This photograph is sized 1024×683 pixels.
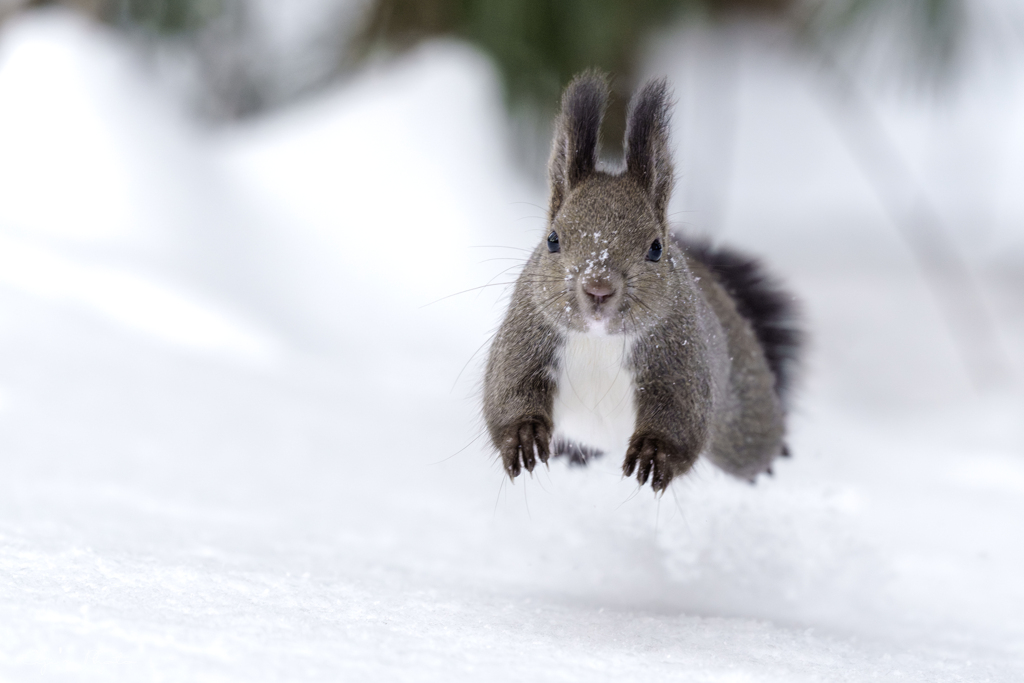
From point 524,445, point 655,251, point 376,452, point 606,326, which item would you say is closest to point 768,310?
Result: point 655,251

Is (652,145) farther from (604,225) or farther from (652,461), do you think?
(652,461)

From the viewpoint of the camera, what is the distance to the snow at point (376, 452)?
157 cm

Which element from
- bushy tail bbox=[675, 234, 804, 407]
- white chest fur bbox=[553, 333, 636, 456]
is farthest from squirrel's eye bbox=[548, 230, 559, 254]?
bushy tail bbox=[675, 234, 804, 407]

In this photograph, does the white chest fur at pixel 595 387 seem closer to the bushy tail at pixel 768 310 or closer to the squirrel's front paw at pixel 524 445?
the squirrel's front paw at pixel 524 445

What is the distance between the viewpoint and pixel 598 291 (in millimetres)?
1696

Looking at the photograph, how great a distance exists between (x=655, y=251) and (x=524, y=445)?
0.45 meters

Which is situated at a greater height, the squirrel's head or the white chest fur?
the squirrel's head

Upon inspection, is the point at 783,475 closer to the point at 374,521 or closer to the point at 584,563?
the point at 584,563

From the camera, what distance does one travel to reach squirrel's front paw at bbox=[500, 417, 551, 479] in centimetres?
167

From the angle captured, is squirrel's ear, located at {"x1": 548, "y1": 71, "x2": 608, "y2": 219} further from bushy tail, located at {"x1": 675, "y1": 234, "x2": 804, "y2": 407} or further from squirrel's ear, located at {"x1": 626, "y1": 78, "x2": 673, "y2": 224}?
bushy tail, located at {"x1": 675, "y1": 234, "x2": 804, "y2": 407}

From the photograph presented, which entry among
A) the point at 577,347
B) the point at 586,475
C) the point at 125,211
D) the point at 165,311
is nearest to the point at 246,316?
the point at 165,311

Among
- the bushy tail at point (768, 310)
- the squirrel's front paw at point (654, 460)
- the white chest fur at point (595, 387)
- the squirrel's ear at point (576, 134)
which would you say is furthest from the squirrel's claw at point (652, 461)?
the bushy tail at point (768, 310)

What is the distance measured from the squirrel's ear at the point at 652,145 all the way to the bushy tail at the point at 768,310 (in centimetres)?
68

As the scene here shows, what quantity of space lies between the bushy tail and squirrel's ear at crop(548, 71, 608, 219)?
2.35ft
